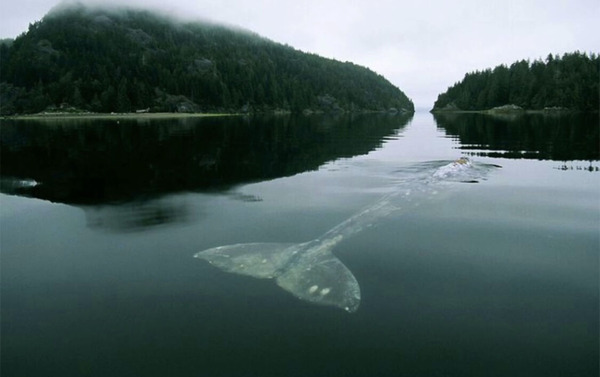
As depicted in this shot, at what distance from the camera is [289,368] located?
7.50m

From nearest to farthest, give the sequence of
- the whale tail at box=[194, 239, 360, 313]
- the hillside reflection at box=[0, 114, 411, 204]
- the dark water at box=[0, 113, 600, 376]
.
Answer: the dark water at box=[0, 113, 600, 376], the whale tail at box=[194, 239, 360, 313], the hillside reflection at box=[0, 114, 411, 204]

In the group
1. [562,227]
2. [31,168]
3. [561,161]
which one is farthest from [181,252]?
[561,161]

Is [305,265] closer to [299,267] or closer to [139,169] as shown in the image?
[299,267]

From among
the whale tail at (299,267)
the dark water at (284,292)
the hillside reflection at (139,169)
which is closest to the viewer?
the dark water at (284,292)

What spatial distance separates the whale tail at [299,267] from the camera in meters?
10.2

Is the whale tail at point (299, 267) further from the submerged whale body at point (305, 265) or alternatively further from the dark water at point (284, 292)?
the dark water at point (284, 292)

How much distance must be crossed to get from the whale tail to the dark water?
0.37 metres

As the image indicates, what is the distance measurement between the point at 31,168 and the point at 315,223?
23691mm

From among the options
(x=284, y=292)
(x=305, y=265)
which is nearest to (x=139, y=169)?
(x=305, y=265)

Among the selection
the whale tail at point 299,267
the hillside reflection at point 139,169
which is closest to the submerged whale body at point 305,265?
the whale tail at point 299,267

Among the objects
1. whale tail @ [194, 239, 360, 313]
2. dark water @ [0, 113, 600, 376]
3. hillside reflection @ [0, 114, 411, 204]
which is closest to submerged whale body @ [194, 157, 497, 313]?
whale tail @ [194, 239, 360, 313]

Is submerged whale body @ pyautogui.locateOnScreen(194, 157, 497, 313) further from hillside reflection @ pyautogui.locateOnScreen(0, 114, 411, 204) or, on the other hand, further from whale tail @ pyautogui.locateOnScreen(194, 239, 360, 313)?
hillside reflection @ pyautogui.locateOnScreen(0, 114, 411, 204)

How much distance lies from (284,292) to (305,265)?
5.47ft

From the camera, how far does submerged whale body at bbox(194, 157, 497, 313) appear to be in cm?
1028
